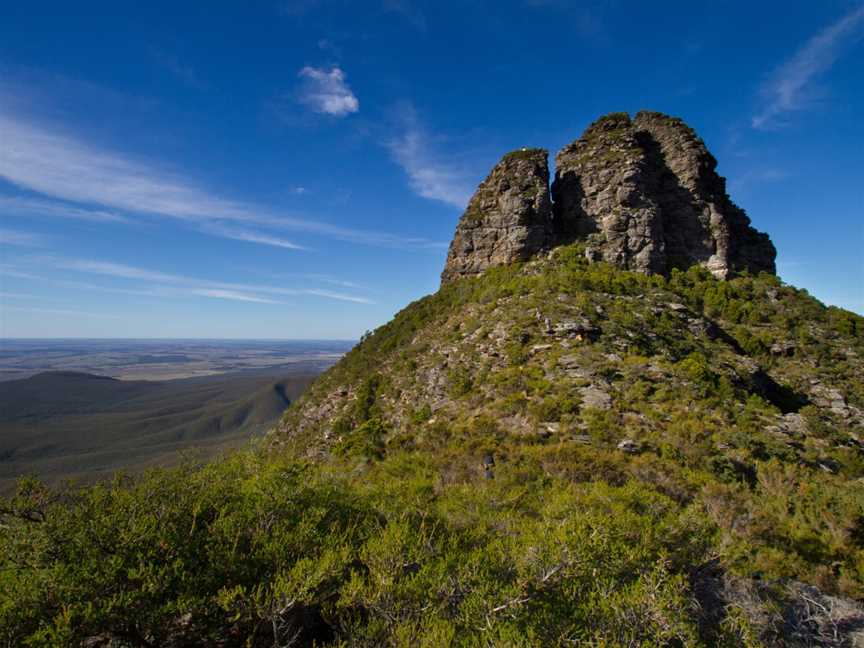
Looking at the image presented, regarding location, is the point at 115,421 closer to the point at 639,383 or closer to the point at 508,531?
the point at 639,383

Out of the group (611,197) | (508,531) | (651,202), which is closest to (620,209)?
(611,197)

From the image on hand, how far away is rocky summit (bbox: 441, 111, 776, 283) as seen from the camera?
3322 centimetres

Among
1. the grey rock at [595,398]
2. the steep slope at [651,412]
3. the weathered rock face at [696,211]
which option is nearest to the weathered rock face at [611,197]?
the weathered rock face at [696,211]

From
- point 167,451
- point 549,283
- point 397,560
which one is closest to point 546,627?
point 397,560

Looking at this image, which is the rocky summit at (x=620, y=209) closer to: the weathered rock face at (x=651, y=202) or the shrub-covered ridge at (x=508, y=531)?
the weathered rock face at (x=651, y=202)

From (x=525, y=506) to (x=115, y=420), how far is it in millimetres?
148778

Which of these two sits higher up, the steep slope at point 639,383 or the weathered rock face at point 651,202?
the weathered rock face at point 651,202

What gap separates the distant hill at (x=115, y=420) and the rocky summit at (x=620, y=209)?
137 feet

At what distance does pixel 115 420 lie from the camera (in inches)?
4518

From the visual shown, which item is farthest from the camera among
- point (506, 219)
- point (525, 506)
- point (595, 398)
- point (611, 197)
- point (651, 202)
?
point (506, 219)

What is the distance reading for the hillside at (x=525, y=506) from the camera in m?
5.04

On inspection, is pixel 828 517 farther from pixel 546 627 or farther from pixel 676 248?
pixel 676 248

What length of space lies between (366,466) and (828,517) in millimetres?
14328

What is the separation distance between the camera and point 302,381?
570 feet
